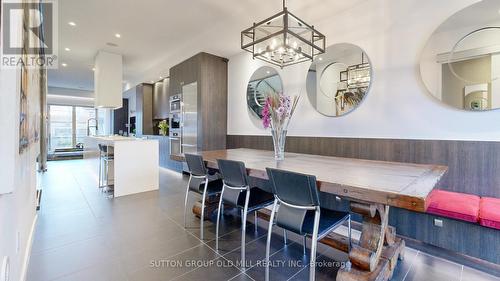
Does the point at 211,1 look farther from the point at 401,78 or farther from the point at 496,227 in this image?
the point at 496,227

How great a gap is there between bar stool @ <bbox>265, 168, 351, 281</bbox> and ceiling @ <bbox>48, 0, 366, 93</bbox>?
2.45 metres

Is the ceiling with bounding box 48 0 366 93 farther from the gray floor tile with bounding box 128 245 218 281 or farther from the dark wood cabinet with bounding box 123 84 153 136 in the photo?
the gray floor tile with bounding box 128 245 218 281

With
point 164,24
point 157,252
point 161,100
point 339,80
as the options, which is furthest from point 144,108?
point 339,80

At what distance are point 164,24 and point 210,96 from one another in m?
1.62

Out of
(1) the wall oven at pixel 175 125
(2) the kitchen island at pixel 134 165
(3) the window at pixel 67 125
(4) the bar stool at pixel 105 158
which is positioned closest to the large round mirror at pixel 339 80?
(2) the kitchen island at pixel 134 165

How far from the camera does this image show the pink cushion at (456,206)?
176 cm

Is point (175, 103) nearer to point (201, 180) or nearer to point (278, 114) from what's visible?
point (201, 180)

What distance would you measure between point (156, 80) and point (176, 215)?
553 cm

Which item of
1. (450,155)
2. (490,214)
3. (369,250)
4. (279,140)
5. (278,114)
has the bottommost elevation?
(369,250)

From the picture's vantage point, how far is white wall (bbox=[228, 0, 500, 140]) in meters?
2.20

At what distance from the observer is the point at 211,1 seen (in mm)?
3012

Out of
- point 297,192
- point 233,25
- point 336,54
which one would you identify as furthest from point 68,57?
point 297,192

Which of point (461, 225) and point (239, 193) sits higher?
point (239, 193)

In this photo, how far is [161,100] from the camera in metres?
7.07
